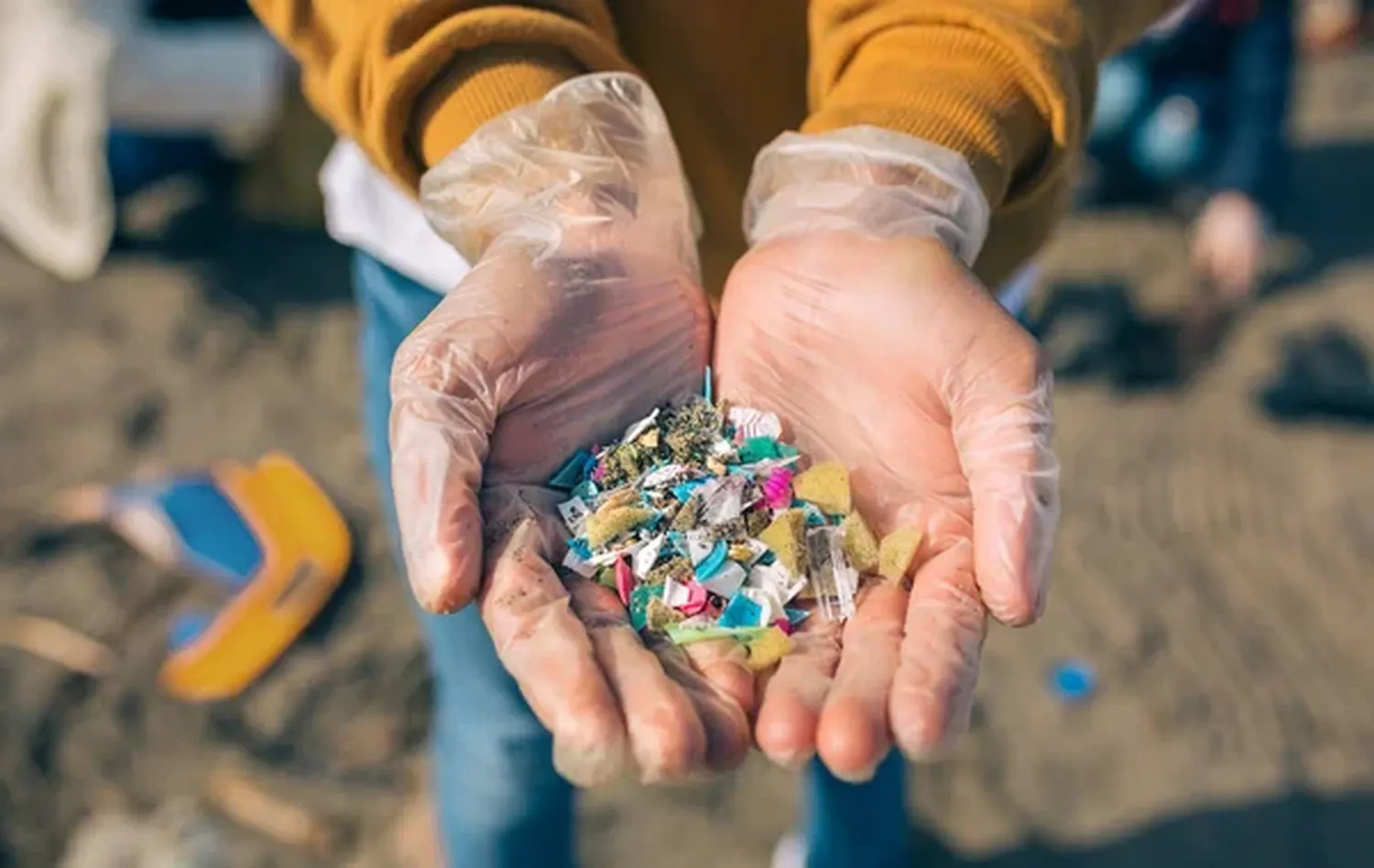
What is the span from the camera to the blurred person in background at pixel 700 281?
1070 mm

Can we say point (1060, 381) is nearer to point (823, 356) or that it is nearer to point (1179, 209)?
point (1179, 209)

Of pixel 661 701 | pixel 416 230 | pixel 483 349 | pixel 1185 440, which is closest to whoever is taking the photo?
pixel 661 701

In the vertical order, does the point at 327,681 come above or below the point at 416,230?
below

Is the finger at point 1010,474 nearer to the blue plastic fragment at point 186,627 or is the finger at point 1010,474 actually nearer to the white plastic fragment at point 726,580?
the white plastic fragment at point 726,580

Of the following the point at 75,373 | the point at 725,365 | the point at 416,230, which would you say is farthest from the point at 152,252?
the point at 725,365

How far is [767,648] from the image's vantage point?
1.12 m

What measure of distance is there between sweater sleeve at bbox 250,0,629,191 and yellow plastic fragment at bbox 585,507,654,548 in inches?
15.5

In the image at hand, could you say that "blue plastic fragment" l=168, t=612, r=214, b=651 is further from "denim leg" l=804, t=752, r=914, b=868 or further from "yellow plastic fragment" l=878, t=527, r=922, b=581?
"yellow plastic fragment" l=878, t=527, r=922, b=581

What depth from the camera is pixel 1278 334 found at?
3.06m

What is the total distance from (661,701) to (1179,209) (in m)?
2.98

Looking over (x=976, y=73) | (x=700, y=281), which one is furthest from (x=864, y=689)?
(x=976, y=73)

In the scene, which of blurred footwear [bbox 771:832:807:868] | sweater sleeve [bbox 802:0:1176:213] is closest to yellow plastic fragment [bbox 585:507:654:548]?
sweater sleeve [bbox 802:0:1176:213]

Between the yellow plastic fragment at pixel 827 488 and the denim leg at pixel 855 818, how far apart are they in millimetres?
516

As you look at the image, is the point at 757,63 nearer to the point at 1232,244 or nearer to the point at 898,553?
the point at 898,553
